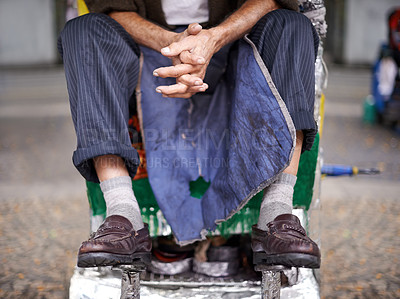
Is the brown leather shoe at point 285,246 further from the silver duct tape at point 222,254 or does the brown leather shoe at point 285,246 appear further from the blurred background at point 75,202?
the blurred background at point 75,202

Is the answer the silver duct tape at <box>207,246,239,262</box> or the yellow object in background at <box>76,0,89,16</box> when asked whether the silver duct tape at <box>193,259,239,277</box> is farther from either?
the yellow object in background at <box>76,0,89,16</box>

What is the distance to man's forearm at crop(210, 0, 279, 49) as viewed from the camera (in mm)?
1448

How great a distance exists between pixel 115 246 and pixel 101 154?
25 centimetres

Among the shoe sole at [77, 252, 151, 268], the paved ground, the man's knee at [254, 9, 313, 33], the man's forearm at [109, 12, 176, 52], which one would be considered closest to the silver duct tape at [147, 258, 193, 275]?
the shoe sole at [77, 252, 151, 268]

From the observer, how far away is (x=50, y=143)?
5270mm

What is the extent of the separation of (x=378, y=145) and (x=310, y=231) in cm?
368

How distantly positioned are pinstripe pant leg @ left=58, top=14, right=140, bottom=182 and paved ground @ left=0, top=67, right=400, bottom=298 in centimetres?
92

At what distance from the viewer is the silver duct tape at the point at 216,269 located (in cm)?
159

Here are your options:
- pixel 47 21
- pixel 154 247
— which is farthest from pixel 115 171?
pixel 47 21

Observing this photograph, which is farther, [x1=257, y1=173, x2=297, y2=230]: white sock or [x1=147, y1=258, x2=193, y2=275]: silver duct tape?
[x1=147, y1=258, x2=193, y2=275]: silver duct tape

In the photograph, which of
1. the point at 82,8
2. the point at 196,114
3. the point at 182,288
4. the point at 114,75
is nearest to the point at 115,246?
the point at 182,288

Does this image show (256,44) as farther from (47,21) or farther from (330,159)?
(47,21)

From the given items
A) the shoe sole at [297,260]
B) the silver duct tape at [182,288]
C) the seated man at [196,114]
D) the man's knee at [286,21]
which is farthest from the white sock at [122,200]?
the man's knee at [286,21]

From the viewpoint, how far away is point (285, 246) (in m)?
1.17
